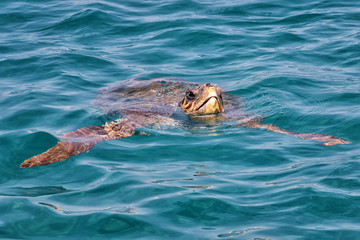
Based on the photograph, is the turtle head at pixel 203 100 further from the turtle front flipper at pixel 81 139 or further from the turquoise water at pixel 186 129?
the turtle front flipper at pixel 81 139

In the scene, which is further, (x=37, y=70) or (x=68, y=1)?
(x=68, y=1)

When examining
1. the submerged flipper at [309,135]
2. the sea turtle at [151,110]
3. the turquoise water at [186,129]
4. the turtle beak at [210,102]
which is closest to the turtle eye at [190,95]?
the sea turtle at [151,110]

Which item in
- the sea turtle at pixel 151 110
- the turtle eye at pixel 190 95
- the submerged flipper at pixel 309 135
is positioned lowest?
the submerged flipper at pixel 309 135

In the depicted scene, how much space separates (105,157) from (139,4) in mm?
10232

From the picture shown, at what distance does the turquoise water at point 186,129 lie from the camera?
16.4 ft

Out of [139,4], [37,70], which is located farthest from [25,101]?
[139,4]

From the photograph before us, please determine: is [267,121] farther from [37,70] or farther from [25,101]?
[37,70]

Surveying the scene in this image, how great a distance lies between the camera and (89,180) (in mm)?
5910

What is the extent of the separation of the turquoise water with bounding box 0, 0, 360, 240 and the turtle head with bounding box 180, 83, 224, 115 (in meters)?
0.56

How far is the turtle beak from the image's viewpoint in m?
7.97

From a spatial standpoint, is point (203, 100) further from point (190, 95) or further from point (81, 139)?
point (81, 139)

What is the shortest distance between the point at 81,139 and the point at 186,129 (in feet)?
5.47

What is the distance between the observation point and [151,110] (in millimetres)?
8484

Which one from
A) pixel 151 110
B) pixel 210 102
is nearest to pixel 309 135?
pixel 210 102
